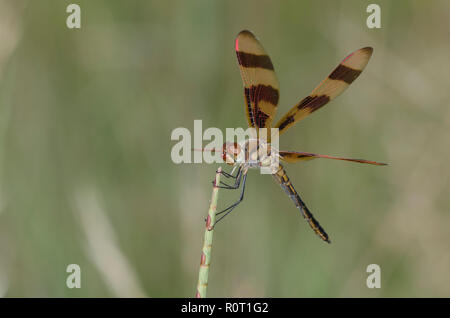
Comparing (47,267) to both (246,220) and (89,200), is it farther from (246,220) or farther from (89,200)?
(246,220)

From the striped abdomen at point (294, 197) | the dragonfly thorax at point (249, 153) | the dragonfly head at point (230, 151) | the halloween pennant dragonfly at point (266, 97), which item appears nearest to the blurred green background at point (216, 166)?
the striped abdomen at point (294, 197)

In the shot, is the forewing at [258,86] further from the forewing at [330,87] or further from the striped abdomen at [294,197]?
the striped abdomen at [294,197]

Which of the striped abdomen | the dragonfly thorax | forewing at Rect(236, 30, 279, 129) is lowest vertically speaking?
the striped abdomen

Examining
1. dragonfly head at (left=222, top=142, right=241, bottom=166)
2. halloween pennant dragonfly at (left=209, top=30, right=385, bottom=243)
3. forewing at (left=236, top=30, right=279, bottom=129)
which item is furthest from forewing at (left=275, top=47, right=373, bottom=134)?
dragonfly head at (left=222, top=142, right=241, bottom=166)

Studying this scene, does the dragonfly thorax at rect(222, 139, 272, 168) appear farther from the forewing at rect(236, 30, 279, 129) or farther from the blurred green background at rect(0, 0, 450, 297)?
the blurred green background at rect(0, 0, 450, 297)

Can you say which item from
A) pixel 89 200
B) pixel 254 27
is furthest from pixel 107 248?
pixel 254 27
